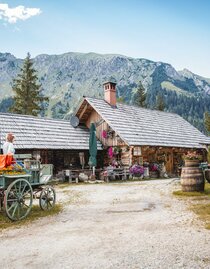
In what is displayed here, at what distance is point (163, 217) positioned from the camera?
8516 mm

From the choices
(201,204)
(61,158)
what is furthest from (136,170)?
(201,204)

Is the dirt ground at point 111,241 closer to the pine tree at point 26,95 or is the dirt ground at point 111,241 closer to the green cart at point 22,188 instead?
the green cart at point 22,188

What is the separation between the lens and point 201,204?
10477 millimetres

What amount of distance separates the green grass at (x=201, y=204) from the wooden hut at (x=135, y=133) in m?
10.2

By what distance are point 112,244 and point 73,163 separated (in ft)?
61.9

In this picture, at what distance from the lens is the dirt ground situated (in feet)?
16.6

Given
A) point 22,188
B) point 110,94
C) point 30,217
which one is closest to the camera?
point 30,217

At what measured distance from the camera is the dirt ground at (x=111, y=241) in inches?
199

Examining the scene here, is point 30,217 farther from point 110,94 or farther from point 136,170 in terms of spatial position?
point 110,94

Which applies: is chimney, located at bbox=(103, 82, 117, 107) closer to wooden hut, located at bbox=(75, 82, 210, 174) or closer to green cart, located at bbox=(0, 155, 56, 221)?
wooden hut, located at bbox=(75, 82, 210, 174)

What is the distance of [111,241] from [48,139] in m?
17.1

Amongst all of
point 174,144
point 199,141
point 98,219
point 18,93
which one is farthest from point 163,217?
point 18,93

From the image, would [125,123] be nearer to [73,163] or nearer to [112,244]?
[73,163]

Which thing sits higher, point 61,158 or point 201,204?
point 61,158
